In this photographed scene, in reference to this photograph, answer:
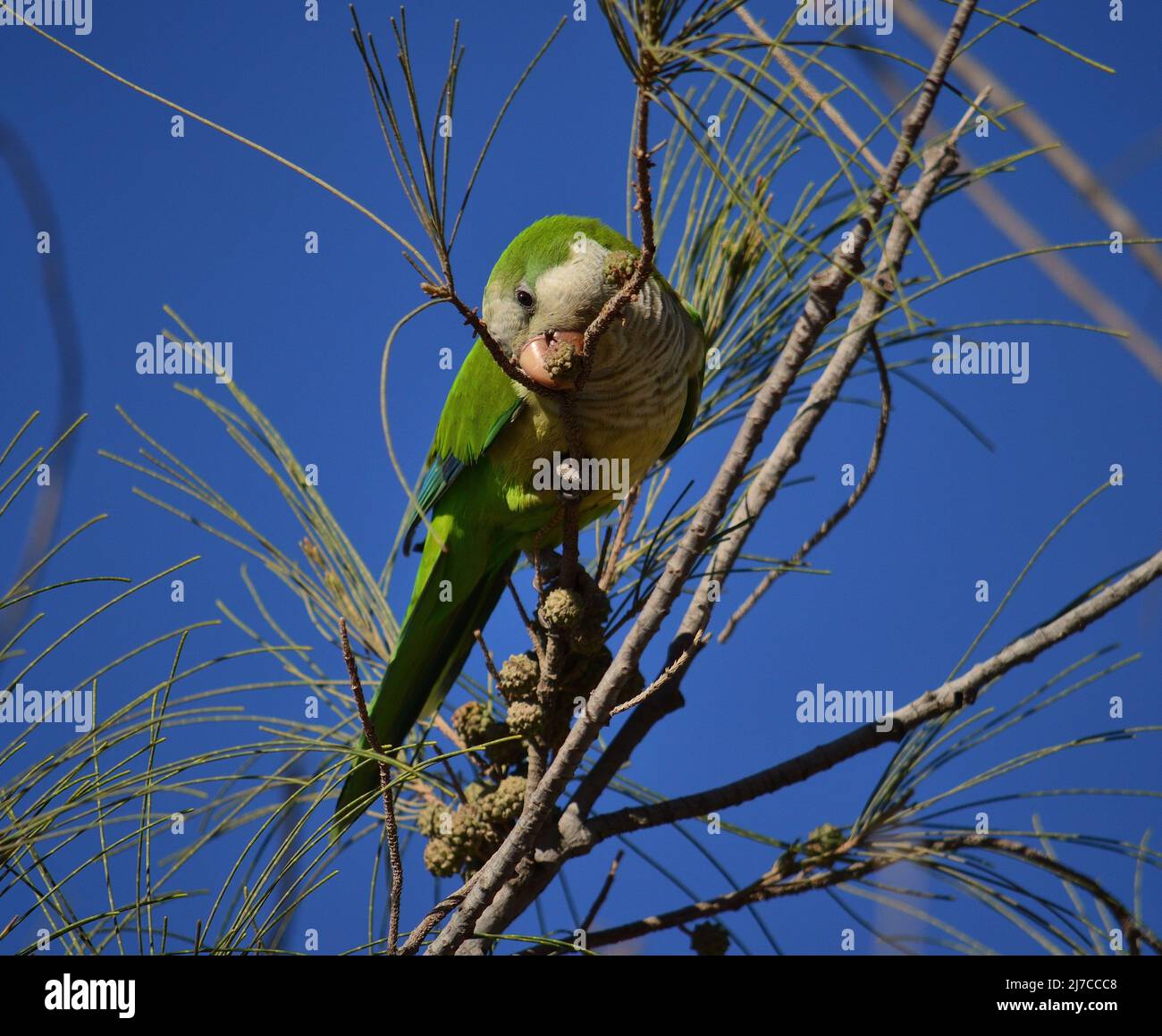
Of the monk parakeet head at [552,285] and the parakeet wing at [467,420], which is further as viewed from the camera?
the parakeet wing at [467,420]

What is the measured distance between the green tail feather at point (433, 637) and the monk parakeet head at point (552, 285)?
367mm

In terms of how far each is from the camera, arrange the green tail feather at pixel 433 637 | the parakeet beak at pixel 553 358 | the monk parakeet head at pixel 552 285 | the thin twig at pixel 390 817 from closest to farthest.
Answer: the thin twig at pixel 390 817 → the parakeet beak at pixel 553 358 → the monk parakeet head at pixel 552 285 → the green tail feather at pixel 433 637

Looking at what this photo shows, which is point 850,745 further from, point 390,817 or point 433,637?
point 433,637

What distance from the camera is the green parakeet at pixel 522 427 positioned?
1.42 meters

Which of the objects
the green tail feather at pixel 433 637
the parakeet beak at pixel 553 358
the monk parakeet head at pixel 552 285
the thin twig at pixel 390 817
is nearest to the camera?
the thin twig at pixel 390 817

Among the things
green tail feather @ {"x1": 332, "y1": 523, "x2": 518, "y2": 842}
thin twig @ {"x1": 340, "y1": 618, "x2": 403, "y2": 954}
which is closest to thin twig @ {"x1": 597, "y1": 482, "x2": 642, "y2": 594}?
green tail feather @ {"x1": 332, "y1": 523, "x2": 518, "y2": 842}

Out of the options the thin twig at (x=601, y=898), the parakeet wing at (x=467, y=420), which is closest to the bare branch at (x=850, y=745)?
the thin twig at (x=601, y=898)

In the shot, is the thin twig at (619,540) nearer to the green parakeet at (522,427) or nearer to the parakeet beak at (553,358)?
the green parakeet at (522,427)

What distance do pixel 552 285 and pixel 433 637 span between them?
1.86 ft

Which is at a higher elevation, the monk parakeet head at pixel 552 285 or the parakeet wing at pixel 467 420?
the monk parakeet head at pixel 552 285

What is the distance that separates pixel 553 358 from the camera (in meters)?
1.08

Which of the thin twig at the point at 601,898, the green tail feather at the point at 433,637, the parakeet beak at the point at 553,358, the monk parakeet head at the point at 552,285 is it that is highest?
the monk parakeet head at the point at 552,285

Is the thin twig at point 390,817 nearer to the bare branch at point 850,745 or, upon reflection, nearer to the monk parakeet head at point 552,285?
the bare branch at point 850,745

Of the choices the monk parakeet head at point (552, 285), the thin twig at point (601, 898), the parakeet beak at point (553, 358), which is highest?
the monk parakeet head at point (552, 285)
